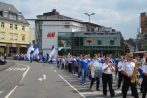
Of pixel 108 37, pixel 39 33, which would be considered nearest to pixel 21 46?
pixel 39 33

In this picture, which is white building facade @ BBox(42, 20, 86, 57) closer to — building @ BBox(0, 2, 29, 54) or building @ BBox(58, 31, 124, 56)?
building @ BBox(58, 31, 124, 56)

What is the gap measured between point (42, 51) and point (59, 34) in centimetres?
765

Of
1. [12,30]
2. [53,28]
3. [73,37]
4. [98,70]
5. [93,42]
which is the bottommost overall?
[98,70]

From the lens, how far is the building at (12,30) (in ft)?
243

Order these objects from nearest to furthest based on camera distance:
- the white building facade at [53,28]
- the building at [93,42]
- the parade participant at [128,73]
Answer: the parade participant at [128,73], the building at [93,42], the white building facade at [53,28]

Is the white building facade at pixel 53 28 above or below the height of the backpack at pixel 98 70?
above

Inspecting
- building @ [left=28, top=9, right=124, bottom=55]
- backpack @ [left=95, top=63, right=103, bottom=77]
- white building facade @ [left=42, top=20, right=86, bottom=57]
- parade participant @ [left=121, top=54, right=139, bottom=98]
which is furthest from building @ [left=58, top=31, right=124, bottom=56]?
parade participant @ [left=121, top=54, right=139, bottom=98]

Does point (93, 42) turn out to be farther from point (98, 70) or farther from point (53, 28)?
point (98, 70)

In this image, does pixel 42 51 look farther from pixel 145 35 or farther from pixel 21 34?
pixel 145 35

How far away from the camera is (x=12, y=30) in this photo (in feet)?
252

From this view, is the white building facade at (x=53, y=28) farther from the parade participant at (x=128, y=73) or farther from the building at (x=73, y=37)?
the parade participant at (x=128, y=73)

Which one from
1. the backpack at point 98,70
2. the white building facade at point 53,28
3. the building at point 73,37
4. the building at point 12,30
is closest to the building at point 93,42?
the building at point 73,37

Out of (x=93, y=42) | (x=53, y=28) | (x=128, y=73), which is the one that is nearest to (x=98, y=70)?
(x=128, y=73)

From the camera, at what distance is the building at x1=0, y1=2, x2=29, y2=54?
2911 inches
